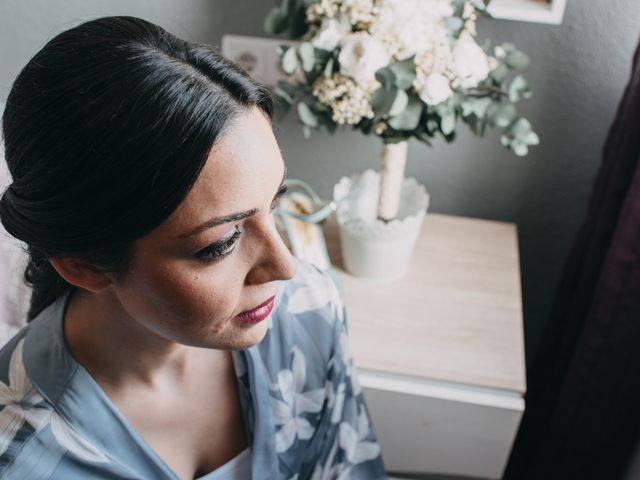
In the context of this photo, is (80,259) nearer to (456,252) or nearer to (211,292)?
(211,292)

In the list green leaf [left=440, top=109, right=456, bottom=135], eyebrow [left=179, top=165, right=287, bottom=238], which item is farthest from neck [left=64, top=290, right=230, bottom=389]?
green leaf [left=440, top=109, right=456, bottom=135]

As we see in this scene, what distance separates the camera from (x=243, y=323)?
0.75 m

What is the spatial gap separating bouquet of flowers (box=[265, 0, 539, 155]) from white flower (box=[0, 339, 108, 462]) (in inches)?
22.8

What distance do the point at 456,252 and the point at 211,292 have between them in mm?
763

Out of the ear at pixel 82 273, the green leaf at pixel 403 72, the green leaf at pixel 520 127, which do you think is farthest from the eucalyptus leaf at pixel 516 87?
the ear at pixel 82 273

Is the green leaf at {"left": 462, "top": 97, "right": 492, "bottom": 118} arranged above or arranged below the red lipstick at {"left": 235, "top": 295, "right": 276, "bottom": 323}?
above

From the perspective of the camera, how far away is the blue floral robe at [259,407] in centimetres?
78

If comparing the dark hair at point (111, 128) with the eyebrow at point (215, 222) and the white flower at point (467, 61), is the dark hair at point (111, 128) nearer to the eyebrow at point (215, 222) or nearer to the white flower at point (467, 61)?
the eyebrow at point (215, 222)

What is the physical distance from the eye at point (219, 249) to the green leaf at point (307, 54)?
40 cm

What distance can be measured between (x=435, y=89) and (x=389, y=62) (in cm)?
8

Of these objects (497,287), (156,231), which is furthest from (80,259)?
(497,287)

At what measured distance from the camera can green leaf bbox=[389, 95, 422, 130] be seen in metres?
1.01

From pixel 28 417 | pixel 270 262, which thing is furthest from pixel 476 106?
pixel 28 417

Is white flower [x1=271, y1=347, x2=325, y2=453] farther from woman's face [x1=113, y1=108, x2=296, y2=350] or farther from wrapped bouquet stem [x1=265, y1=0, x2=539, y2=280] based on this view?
wrapped bouquet stem [x1=265, y1=0, x2=539, y2=280]
